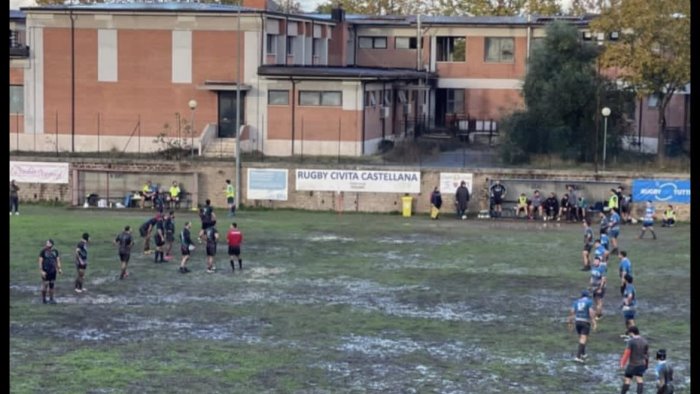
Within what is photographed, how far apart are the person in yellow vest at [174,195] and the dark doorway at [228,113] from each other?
6075 mm

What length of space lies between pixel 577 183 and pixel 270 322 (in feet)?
78.5

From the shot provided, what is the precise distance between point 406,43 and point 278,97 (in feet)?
35.5

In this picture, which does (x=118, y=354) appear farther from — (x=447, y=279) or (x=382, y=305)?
(x=447, y=279)

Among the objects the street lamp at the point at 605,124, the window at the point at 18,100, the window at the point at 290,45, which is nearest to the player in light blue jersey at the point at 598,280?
the street lamp at the point at 605,124

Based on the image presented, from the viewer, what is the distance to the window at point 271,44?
54.6 metres

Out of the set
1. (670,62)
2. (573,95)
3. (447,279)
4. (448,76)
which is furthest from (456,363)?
(448,76)

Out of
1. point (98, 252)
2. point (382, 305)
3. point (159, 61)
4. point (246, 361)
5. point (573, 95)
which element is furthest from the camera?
point (159, 61)

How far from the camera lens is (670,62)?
1505 inches

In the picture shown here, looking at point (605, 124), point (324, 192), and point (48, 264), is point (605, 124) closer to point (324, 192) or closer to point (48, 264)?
point (324, 192)

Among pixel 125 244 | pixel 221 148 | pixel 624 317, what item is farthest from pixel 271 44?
pixel 624 317

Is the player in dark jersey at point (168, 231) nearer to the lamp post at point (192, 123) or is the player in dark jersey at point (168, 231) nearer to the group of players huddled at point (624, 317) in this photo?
the group of players huddled at point (624, 317)

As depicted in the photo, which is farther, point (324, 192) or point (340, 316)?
point (324, 192)

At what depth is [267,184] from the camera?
1903 inches

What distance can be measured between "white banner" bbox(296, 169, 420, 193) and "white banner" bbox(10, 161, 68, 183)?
410 inches
